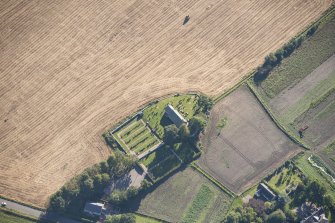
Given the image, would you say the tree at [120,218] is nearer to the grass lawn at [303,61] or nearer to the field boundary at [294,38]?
the field boundary at [294,38]

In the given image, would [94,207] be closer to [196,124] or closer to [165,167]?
[165,167]

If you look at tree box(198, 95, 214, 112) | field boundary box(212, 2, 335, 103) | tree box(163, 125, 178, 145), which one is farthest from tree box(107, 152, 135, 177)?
field boundary box(212, 2, 335, 103)

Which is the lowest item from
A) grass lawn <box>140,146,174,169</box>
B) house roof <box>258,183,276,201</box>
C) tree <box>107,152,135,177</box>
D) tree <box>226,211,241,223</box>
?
house roof <box>258,183,276,201</box>

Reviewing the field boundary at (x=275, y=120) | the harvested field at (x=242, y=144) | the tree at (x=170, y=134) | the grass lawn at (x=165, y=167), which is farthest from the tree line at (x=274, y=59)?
the grass lawn at (x=165, y=167)

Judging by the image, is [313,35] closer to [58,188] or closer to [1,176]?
[58,188]

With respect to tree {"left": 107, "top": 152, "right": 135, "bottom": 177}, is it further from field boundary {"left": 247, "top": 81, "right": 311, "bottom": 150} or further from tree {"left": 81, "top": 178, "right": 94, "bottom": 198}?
field boundary {"left": 247, "top": 81, "right": 311, "bottom": 150}

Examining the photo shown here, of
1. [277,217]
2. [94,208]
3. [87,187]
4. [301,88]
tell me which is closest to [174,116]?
[87,187]
